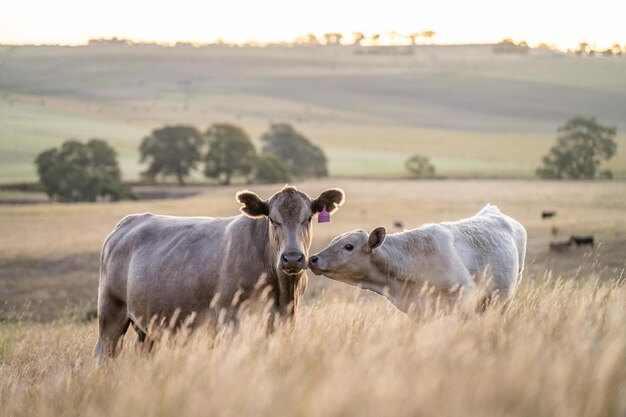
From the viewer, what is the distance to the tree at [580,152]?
273 feet

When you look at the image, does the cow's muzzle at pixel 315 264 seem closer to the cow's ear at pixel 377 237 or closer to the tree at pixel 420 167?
the cow's ear at pixel 377 237

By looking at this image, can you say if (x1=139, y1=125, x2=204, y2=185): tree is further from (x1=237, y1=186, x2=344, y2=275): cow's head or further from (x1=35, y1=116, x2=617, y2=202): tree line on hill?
(x1=237, y1=186, x2=344, y2=275): cow's head

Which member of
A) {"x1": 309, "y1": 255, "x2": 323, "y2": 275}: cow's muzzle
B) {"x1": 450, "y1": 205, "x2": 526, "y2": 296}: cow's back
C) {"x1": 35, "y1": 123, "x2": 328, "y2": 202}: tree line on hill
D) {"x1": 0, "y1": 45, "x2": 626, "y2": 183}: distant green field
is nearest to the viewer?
{"x1": 309, "y1": 255, "x2": 323, "y2": 275}: cow's muzzle

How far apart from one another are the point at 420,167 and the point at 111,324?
254 ft

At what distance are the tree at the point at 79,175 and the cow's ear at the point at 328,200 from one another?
206ft

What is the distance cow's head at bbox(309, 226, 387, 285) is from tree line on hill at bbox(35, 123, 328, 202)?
61968 mm

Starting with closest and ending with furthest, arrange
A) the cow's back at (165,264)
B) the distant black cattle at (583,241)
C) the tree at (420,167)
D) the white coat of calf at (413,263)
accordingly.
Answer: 1. the cow's back at (165,264)
2. the white coat of calf at (413,263)
3. the distant black cattle at (583,241)
4. the tree at (420,167)

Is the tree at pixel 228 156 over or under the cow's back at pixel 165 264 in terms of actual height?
under

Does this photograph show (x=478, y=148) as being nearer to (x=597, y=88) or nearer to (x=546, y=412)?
(x=597, y=88)

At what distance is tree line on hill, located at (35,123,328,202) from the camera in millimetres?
71875

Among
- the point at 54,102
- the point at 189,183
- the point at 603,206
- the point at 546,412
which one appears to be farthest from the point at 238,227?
the point at 54,102

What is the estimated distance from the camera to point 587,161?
84.0 meters

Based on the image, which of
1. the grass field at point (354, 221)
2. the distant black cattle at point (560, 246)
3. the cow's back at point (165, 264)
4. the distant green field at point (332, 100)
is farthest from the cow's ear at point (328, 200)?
the distant green field at point (332, 100)

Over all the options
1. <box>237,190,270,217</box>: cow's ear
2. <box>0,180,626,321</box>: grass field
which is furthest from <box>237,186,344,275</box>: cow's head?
<box>0,180,626,321</box>: grass field
